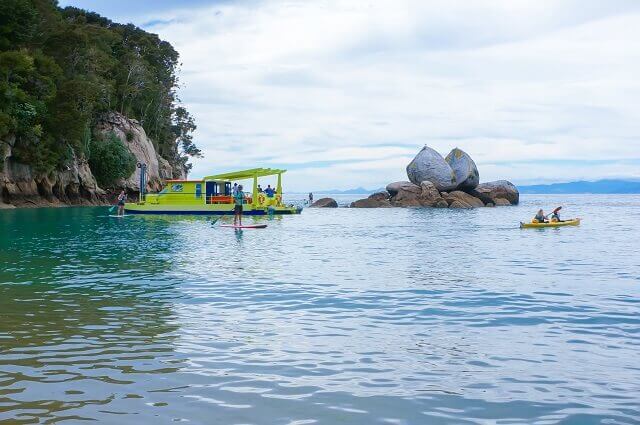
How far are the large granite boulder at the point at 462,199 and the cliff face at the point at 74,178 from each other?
37.9m

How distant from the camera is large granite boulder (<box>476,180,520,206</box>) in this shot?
83.8m

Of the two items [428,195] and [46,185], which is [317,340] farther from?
[428,195]

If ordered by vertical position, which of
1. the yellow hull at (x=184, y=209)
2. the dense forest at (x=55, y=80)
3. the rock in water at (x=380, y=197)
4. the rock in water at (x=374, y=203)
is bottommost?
the yellow hull at (x=184, y=209)

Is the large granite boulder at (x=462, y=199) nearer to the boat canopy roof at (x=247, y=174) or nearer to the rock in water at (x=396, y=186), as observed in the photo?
the rock in water at (x=396, y=186)

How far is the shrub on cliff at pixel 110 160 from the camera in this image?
7212 centimetres

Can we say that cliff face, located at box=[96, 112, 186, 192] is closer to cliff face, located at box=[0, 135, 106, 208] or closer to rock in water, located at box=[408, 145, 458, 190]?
cliff face, located at box=[0, 135, 106, 208]

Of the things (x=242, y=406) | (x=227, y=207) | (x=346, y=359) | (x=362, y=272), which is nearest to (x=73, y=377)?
Result: (x=242, y=406)

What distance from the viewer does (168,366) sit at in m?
8.18

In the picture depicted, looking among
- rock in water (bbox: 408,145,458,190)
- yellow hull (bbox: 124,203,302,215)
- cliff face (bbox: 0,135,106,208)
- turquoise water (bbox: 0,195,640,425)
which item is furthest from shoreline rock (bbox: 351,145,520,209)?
turquoise water (bbox: 0,195,640,425)

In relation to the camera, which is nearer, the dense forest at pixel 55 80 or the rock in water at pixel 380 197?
the dense forest at pixel 55 80

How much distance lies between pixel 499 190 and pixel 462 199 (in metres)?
12.9

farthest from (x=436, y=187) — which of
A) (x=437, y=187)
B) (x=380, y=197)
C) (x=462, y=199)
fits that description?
(x=380, y=197)

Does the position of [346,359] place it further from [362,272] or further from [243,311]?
[362,272]

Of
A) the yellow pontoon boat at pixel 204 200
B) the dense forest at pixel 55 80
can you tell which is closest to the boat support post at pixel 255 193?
the yellow pontoon boat at pixel 204 200
